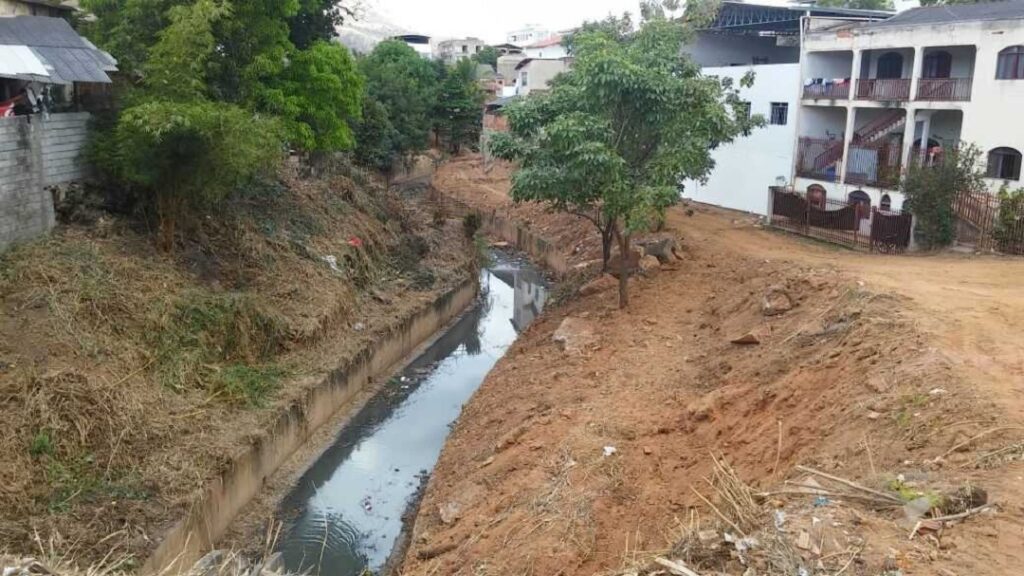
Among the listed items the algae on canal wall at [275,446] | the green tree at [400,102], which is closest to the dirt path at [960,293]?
the algae on canal wall at [275,446]

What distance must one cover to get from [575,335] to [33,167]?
1116 cm

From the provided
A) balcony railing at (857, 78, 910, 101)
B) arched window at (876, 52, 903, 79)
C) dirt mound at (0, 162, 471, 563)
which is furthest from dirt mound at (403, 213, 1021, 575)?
arched window at (876, 52, 903, 79)

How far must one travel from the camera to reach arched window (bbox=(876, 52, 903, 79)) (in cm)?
2822

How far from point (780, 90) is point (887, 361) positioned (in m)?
21.7

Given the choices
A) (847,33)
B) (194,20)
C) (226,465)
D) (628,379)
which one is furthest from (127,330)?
(847,33)

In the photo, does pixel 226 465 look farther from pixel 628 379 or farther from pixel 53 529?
pixel 628 379

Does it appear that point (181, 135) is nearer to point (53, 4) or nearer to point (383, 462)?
point (383, 462)

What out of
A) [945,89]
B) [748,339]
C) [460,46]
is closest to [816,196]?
[945,89]

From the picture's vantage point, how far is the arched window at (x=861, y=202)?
24.1 m

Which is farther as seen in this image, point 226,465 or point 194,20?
point 194,20

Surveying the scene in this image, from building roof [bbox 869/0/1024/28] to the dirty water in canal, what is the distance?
16.0 meters

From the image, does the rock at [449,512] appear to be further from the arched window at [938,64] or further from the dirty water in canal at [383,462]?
the arched window at [938,64]

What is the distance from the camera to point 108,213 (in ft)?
58.1

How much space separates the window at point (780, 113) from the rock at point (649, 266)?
11.9 m
